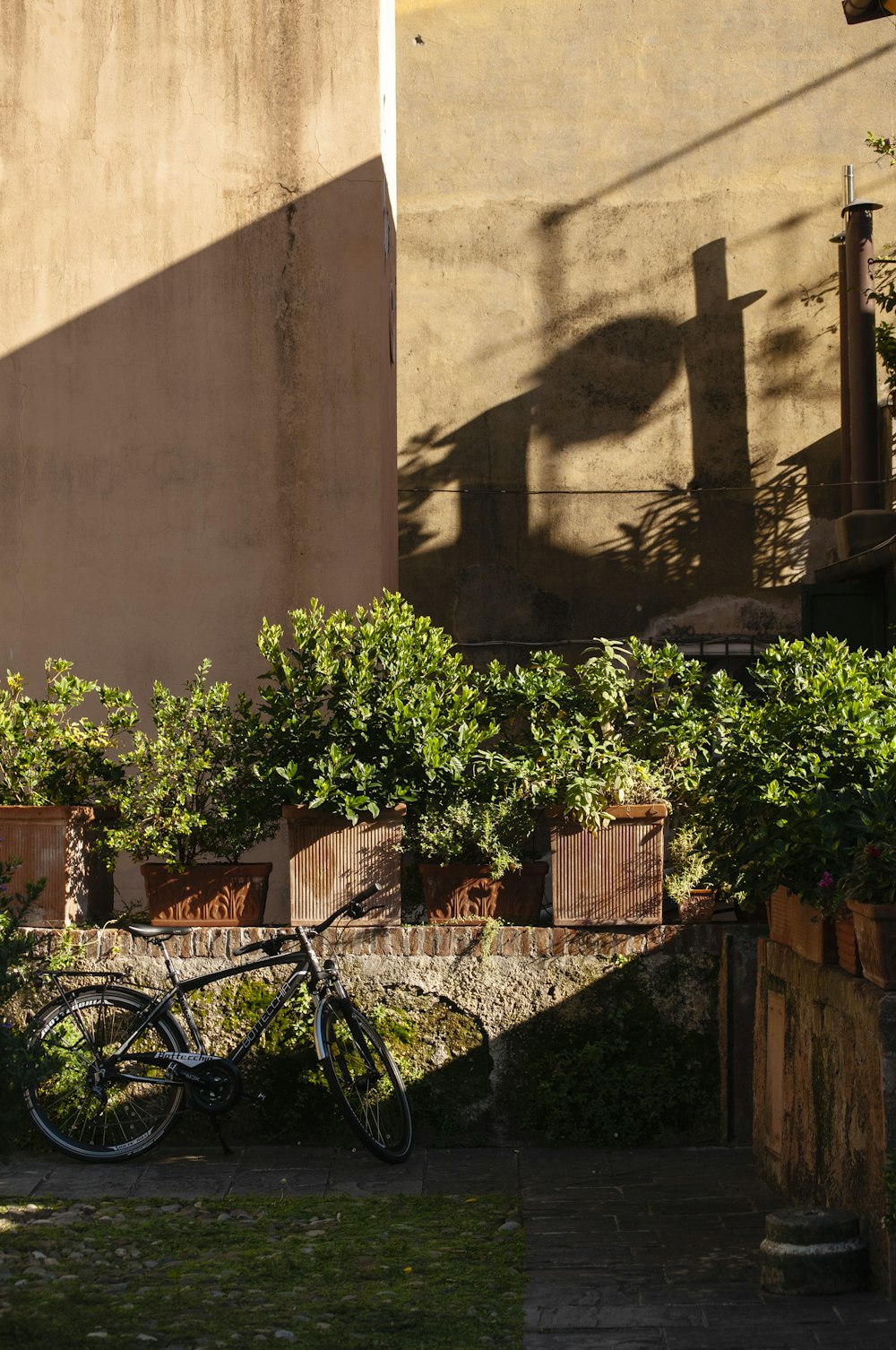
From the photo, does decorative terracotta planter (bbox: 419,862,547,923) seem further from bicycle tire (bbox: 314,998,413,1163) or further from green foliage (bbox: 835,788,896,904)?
green foliage (bbox: 835,788,896,904)

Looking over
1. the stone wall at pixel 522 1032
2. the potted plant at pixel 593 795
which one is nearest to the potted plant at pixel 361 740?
the potted plant at pixel 593 795

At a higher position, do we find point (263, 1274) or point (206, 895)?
point (206, 895)

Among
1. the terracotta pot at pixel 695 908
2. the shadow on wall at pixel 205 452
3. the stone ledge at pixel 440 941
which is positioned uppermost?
the shadow on wall at pixel 205 452

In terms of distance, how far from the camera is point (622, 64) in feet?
37.6

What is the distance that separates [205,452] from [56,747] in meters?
2.22

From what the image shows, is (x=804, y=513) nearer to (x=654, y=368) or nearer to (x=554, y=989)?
(x=654, y=368)

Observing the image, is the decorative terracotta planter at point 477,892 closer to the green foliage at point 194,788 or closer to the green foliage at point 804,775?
the green foliage at point 194,788

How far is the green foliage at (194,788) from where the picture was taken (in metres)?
5.77

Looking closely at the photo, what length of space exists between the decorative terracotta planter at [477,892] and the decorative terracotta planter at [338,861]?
0.17 metres

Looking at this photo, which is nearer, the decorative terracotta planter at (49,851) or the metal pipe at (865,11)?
the decorative terracotta planter at (49,851)

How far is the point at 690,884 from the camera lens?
19.5 ft

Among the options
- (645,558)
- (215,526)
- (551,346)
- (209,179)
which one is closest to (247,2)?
(209,179)

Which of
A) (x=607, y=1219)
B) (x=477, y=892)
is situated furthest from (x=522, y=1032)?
(x=607, y=1219)

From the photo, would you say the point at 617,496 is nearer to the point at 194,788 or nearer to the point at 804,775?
the point at 194,788
